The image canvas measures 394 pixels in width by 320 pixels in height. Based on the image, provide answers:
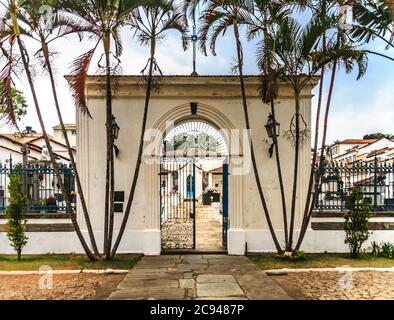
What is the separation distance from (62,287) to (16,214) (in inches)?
120

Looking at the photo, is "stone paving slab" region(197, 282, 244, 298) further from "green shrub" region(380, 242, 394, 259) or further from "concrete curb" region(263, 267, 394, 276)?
"green shrub" region(380, 242, 394, 259)

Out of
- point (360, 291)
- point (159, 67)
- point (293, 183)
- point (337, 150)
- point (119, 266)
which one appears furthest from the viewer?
point (337, 150)

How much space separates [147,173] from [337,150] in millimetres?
37085

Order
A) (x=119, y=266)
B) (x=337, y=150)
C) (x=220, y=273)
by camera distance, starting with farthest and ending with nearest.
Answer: (x=337, y=150), (x=119, y=266), (x=220, y=273)

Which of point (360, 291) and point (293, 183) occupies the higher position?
point (293, 183)

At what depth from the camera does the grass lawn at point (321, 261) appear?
26.7 feet

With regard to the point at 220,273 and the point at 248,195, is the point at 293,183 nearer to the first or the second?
the point at 248,195

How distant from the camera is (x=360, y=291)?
6.29 m

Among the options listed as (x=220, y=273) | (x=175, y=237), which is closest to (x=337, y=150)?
(x=175, y=237)

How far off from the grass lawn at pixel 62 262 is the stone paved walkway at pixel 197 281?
404 mm

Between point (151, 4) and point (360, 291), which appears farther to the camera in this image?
point (151, 4)

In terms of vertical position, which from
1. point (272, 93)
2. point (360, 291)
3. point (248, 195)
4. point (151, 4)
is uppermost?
point (151, 4)

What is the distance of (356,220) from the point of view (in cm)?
900

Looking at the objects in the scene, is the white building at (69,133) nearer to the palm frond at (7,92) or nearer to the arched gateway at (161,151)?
the arched gateway at (161,151)
